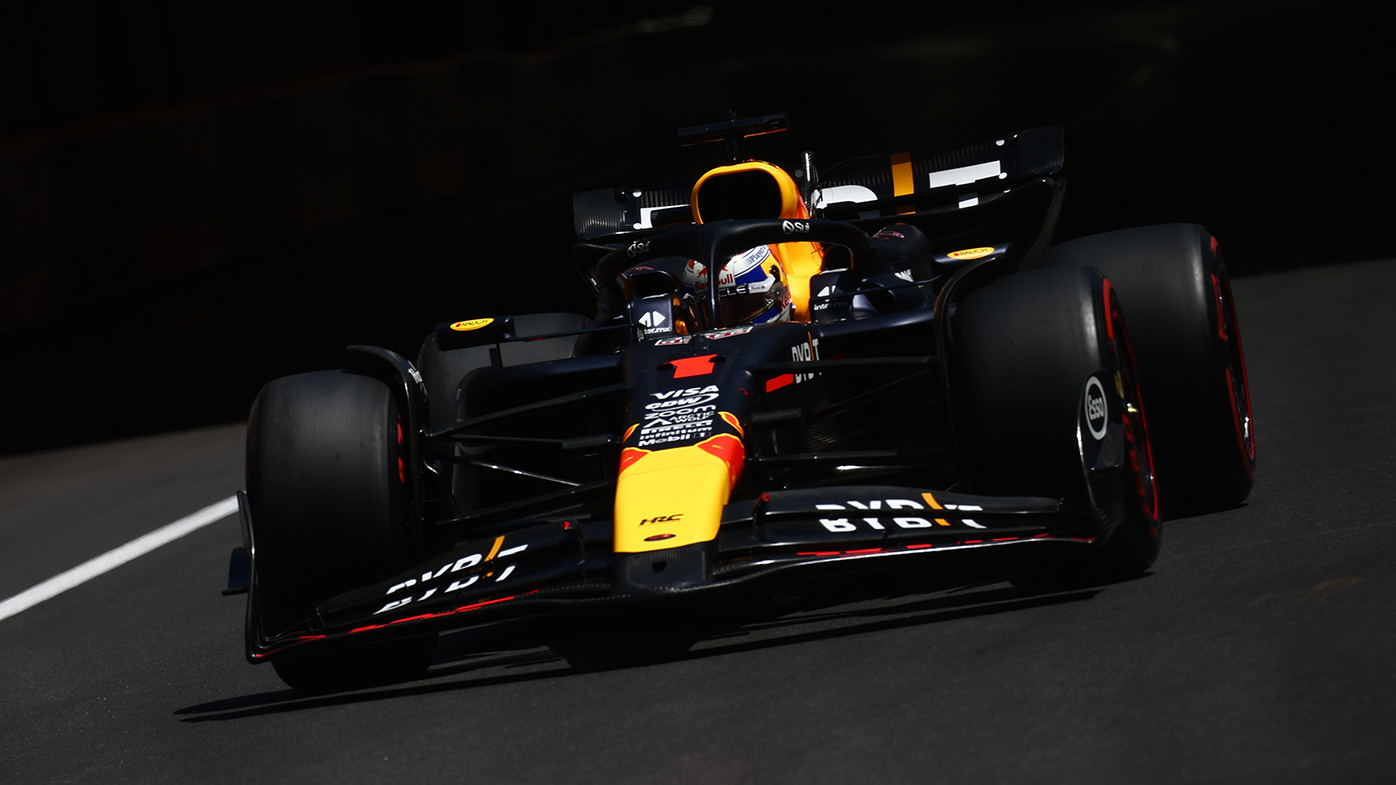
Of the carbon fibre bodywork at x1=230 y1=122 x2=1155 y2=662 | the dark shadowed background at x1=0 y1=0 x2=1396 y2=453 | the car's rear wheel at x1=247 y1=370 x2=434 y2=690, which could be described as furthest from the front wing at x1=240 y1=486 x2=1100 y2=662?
the dark shadowed background at x1=0 y1=0 x2=1396 y2=453

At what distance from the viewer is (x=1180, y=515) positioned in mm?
6457

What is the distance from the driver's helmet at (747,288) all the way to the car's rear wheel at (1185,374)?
1168 mm

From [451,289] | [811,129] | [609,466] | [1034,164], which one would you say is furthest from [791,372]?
[811,129]

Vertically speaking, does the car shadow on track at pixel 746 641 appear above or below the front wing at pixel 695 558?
below

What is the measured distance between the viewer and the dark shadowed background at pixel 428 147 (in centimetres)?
1600

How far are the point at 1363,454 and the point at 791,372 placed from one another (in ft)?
7.82

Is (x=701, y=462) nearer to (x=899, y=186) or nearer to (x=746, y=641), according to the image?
(x=746, y=641)

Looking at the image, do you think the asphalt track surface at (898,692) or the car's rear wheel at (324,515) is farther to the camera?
the car's rear wheel at (324,515)

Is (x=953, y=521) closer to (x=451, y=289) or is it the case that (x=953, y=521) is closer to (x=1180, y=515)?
(x=1180, y=515)

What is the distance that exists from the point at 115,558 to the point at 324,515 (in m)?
3.49

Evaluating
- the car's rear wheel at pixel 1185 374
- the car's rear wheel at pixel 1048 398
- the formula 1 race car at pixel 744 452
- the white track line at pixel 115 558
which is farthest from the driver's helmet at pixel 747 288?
the white track line at pixel 115 558

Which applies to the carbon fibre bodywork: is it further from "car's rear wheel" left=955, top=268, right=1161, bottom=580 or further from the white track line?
the white track line

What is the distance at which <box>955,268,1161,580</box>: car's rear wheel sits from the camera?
5336 millimetres

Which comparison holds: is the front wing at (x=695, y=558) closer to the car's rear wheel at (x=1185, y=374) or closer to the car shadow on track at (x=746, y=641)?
Answer: the car shadow on track at (x=746, y=641)
